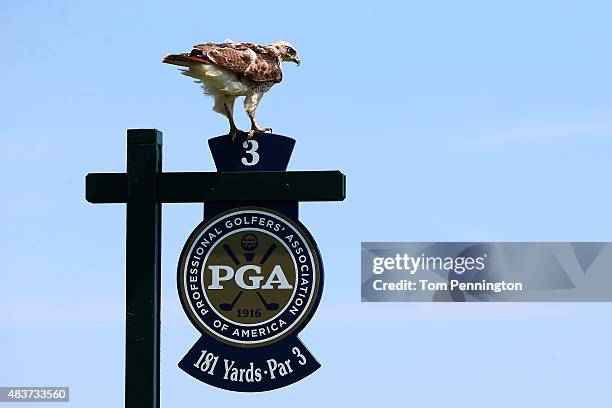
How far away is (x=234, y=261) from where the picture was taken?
310 inches

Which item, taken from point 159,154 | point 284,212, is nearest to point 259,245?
point 284,212

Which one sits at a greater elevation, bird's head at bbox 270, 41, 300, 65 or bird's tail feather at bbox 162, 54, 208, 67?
bird's head at bbox 270, 41, 300, 65

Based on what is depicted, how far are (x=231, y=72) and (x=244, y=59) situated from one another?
0.44 feet

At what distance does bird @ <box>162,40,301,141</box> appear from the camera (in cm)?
798

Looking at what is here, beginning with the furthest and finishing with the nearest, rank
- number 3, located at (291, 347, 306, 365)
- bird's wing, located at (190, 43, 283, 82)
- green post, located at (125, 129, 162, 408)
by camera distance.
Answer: bird's wing, located at (190, 43, 283, 82) → green post, located at (125, 129, 162, 408) → number 3, located at (291, 347, 306, 365)

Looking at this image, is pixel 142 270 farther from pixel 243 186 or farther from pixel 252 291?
pixel 243 186

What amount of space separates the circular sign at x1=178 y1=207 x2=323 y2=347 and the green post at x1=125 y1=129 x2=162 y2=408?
199 mm

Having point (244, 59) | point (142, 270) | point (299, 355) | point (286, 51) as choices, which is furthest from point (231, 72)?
point (299, 355)

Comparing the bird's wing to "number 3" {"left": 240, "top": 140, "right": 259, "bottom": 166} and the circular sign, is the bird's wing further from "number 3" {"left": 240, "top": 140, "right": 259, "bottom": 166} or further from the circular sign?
the circular sign

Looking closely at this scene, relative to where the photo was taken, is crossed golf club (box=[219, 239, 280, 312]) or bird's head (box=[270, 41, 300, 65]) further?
bird's head (box=[270, 41, 300, 65])

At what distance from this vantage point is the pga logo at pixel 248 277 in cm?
781

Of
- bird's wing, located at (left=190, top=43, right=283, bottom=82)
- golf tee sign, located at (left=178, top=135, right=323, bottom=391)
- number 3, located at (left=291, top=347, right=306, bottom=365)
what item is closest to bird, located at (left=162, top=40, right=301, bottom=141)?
bird's wing, located at (left=190, top=43, right=283, bottom=82)

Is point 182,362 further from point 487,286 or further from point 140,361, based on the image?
point 487,286

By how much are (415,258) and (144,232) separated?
3.49 m
